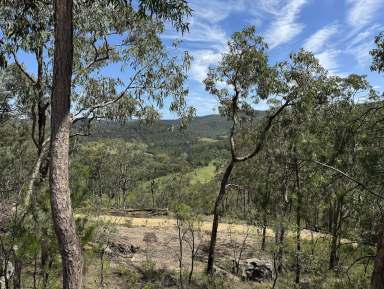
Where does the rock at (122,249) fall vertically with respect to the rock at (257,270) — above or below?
above

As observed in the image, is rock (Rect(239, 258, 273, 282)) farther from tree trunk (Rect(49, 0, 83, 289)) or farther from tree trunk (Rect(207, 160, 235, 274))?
tree trunk (Rect(49, 0, 83, 289))

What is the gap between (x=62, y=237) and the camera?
20.5 ft

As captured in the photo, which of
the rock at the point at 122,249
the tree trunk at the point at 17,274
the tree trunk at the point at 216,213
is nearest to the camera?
the tree trunk at the point at 17,274

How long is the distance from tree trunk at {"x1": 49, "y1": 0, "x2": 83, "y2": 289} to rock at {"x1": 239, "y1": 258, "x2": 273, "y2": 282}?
16094 millimetres

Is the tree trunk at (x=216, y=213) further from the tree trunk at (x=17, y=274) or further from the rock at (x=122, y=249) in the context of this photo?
the tree trunk at (x=17, y=274)

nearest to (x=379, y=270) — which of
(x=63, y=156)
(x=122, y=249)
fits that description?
(x=63, y=156)

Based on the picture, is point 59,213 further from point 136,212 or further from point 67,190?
point 136,212

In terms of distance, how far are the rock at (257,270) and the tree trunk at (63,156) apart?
52.8 ft

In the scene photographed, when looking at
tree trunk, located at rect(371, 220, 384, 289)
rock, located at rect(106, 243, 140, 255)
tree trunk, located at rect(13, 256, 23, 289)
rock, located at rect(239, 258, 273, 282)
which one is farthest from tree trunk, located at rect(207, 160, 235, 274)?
tree trunk, located at rect(371, 220, 384, 289)

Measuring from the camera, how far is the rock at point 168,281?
18.7 metres

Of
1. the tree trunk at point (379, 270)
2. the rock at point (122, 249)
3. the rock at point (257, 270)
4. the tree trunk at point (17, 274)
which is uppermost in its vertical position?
the tree trunk at point (379, 270)

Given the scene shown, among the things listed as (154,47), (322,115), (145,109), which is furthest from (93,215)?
(322,115)

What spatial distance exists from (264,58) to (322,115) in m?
5.08

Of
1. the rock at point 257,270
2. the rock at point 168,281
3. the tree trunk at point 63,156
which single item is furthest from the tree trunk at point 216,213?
the tree trunk at point 63,156
